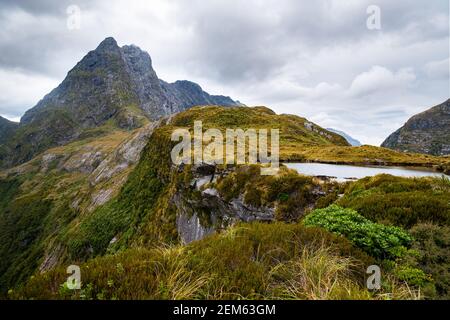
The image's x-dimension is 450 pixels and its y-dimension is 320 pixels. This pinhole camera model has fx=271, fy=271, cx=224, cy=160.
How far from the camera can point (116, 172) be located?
126688 millimetres

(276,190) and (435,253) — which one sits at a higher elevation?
(276,190)

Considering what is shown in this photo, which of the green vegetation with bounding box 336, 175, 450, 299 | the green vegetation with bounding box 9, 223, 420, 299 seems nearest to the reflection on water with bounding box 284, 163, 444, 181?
the green vegetation with bounding box 336, 175, 450, 299

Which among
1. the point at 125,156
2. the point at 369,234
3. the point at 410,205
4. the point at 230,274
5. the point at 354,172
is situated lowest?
the point at 230,274

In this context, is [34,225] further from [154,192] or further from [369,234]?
→ [369,234]

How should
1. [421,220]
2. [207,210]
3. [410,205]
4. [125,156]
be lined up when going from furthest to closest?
1. [125,156]
2. [207,210]
3. [410,205]
4. [421,220]

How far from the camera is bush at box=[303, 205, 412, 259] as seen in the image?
793 cm

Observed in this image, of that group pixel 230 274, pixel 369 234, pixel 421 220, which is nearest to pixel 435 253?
pixel 369 234

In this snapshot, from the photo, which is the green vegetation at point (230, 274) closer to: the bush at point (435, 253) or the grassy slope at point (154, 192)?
the bush at point (435, 253)

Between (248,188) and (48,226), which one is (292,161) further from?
(48,226)

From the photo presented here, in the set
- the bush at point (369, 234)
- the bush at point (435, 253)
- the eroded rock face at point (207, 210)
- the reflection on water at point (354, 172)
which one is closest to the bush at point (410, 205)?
the bush at point (435, 253)

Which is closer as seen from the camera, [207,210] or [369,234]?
[369,234]

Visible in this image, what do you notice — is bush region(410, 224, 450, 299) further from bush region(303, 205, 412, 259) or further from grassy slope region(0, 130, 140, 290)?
grassy slope region(0, 130, 140, 290)

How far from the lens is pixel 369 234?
8328 mm

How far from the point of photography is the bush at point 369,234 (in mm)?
7927
